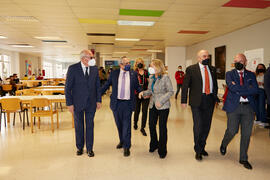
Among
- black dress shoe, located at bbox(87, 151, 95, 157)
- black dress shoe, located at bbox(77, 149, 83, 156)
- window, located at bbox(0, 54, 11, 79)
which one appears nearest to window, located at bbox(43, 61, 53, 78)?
window, located at bbox(0, 54, 11, 79)

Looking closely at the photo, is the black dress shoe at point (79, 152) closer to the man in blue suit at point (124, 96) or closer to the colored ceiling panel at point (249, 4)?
the man in blue suit at point (124, 96)

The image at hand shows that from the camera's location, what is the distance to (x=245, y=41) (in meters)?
7.60

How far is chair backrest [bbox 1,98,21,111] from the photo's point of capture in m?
4.81

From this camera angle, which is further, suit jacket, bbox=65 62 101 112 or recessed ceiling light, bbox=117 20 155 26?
recessed ceiling light, bbox=117 20 155 26

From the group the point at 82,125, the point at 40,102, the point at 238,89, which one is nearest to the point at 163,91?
the point at 238,89

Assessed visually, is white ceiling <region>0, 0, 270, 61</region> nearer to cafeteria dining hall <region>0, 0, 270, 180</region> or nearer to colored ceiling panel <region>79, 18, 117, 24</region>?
cafeteria dining hall <region>0, 0, 270, 180</region>

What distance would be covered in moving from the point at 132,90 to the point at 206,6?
3336mm

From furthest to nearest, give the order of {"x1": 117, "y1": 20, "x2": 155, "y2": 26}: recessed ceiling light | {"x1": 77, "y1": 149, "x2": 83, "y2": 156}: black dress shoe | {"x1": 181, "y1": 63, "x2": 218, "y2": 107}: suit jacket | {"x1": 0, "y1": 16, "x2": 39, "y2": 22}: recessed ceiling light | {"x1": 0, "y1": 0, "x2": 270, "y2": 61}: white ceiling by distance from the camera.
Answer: {"x1": 117, "y1": 20, "x2": 155, "y2": 26}: recessed ceiling light, {"x1": 0, "y1": 16, "x2": 39, "y2": 22}: recessed ceiling light, {"x1": 0, "y1": 0, "x2": 270, "y2": 61}: white ceiling, {"x1": 77, "y1": 149, "x2": 83, "y2": 156}: black dress shoe, {"x1": 181, "y1": 63, "x2": 218, "y2": 107}: suit jacket

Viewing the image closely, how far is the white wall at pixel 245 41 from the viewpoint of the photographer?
21.5 feet

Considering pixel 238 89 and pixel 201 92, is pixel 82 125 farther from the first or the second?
pixel 238 89

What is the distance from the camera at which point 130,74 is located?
3406 mm

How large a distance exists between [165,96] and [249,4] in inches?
148

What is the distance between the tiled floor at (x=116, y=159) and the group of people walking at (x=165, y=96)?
7.4 inches

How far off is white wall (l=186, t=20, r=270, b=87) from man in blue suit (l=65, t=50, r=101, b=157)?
5.72 meters
